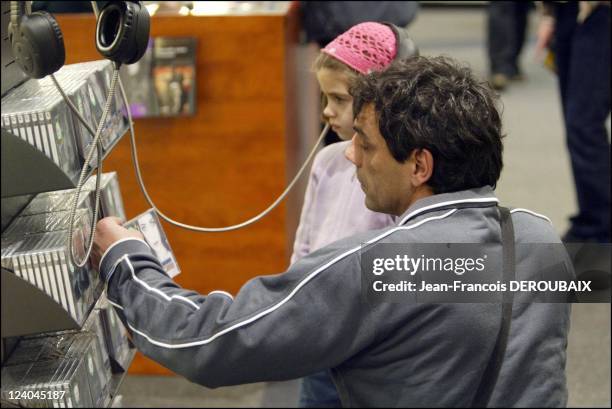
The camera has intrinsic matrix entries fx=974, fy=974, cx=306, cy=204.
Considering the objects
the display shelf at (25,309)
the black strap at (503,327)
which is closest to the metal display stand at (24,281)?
the display shelf at (25,309)

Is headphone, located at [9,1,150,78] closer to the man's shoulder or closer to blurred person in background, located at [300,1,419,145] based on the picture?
the man's shoulder

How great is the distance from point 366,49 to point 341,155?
0.81 feet

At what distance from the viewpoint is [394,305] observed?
1421 millimetres

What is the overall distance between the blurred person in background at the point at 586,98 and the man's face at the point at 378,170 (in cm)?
206

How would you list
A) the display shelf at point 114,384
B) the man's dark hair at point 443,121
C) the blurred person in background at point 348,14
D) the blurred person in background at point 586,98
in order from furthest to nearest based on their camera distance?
the blurred person in background at point 586,98 → the blurred person in background at point 348,14 → the display shelf at point 114,384 → the man's dark hair at point 443,121

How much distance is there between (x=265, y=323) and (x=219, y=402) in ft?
5.20

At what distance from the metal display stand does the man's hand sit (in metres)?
0.16

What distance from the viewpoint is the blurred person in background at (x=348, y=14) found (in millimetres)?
3051

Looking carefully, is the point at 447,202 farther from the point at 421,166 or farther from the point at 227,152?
the point at 227,152

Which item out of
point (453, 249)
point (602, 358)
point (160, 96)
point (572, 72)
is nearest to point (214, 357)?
point (453, 249)

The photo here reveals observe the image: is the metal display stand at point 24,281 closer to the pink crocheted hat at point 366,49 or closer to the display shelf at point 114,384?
the display shelf at point 114,384

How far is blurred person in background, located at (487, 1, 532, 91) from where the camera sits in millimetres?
6191

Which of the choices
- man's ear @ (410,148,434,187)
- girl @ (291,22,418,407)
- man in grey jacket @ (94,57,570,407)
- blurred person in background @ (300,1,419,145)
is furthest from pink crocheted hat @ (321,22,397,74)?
blurred person in background @ (300,1,419,145)

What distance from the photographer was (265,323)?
1394 mm
